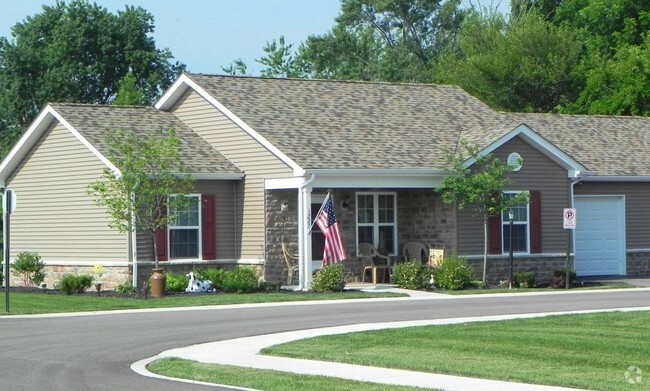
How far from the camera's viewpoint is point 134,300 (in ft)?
94.1

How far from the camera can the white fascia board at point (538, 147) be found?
33438mm

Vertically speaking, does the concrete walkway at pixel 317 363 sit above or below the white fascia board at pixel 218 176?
below

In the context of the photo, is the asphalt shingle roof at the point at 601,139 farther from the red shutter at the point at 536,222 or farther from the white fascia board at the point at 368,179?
the white fascia board at the point at 368,179

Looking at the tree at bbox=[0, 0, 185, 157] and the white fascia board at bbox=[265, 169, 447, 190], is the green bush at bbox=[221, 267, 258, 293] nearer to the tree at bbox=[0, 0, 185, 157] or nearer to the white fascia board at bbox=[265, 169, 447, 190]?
the white fascia board at bbox=[265, 169, 447, 190]

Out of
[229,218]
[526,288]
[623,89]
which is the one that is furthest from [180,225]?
[623,89]

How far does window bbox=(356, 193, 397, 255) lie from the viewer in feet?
114

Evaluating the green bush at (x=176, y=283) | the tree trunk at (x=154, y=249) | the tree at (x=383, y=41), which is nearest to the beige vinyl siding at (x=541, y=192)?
the green bush at (x=176, y=283)

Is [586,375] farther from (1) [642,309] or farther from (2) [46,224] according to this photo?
(2) [46,224]

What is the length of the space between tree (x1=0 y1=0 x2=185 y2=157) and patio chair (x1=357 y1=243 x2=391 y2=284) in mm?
30534

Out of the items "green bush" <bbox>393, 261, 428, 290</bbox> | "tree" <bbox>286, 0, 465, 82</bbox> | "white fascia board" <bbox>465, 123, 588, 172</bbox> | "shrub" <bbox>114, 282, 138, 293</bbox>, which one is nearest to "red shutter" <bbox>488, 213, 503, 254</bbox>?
"white fascia board" <bbox>465, 123, 588, 172</bbox>

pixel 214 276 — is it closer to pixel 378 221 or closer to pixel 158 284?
pixel 158 284

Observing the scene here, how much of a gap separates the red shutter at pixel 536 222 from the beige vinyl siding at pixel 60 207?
11.0 metres

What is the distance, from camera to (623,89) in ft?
179

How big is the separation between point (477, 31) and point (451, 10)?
14.3m
